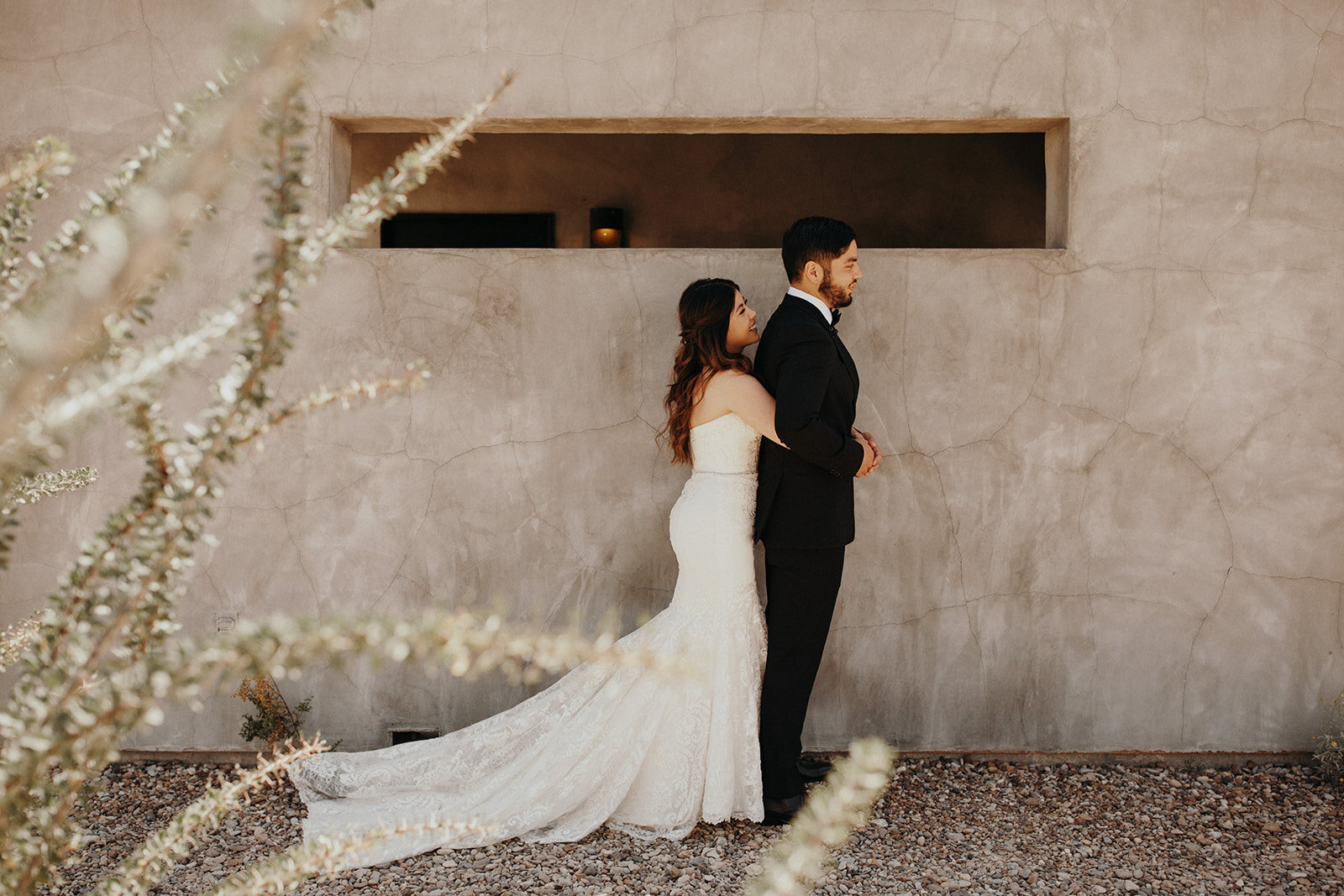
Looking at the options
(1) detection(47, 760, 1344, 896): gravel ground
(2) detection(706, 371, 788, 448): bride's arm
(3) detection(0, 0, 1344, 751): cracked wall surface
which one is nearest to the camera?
(1) detection(47, 760, 1344, 896): gravel ground

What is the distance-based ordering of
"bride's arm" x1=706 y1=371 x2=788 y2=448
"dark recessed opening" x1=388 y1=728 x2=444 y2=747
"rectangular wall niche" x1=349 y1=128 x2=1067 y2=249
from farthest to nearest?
"rectangular wall niche" x1=349 y1=128 x2=1067 y2=249 < "dark recessed opening" x1=388 y1=728 x2=444 y2=747 < "bride's arm" x1=706 y1=371 x2=788 y2=448

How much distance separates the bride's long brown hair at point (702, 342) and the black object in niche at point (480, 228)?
11.2ft

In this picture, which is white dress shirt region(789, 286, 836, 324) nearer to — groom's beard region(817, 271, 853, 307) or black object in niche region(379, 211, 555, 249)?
groom's beard region(817, 271, 853, 307)

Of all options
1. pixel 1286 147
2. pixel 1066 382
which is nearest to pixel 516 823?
pixel 1066 382

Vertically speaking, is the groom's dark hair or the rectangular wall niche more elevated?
the rectangular wall niche

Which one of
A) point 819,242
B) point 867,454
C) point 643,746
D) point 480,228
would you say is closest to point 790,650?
point 643,746

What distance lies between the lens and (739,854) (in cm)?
250

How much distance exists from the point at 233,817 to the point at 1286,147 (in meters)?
3.97

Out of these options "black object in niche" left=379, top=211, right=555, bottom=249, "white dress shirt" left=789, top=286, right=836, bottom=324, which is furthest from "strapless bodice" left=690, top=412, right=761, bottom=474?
"black object in niche" left=379, top=211, right=555, bottom=249

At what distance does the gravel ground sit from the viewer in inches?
94.3

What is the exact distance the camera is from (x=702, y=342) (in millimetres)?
2660

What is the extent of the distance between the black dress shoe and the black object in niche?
413cm

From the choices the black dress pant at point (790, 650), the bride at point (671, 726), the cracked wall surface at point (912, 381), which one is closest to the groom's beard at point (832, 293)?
the bride at point (671, 726)

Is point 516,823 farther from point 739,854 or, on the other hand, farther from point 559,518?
point 559,518
